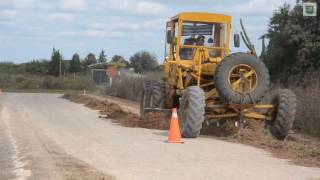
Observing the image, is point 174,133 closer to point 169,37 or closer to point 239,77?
point 239,77

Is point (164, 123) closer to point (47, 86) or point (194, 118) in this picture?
point (194, 118)

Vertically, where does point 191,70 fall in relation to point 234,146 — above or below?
above

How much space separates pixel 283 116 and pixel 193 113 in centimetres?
262

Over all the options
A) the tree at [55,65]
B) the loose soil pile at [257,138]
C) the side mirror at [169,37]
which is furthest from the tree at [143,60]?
the side mirror at [169,37]

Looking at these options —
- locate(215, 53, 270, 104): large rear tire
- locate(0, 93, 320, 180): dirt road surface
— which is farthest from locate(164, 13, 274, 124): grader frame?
locate(0, 93, 320, 180): dirt road surface

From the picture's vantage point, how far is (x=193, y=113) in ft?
53.6

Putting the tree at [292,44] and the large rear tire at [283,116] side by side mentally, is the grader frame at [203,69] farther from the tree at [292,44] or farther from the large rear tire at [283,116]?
the tree at [292,44]

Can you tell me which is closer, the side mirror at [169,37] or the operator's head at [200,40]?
the operator's head at [200,40]

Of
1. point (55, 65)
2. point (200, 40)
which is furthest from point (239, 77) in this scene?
point (55, 65)

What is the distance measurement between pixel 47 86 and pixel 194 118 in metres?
80.2

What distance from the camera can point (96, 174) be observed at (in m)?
10.7

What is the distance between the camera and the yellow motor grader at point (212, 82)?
1673cm

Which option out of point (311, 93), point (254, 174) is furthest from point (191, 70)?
point (254, 174)

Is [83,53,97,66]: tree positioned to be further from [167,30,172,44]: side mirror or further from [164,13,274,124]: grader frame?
[164,13,274,124]: grader frame
